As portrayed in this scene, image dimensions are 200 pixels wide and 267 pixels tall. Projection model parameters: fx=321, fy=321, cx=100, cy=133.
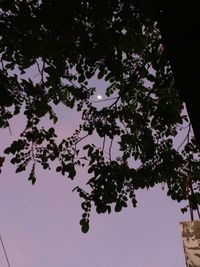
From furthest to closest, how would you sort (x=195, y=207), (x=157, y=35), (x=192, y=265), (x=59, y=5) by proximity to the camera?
(x=192, y=265)
(x=157, y=35)
(x=195, y=207)
(x=59, y=5)

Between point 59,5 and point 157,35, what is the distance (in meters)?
2.40

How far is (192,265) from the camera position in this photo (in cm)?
856

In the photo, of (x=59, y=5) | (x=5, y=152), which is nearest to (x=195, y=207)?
(x=5, y=152)

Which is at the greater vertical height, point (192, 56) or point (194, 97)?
point (192, 56)

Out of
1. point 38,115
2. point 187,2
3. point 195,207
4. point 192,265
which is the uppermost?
point 38,115

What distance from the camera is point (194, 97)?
67.3 inches

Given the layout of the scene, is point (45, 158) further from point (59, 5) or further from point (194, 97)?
point (194, 97)

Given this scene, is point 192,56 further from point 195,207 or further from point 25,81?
point 195,207

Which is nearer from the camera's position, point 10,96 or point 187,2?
point 187,2

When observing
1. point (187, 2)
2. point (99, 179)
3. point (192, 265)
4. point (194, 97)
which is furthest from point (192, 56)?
point (192, 265)

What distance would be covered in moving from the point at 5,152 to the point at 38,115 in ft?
2.53

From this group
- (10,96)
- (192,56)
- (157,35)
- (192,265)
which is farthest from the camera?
(192,265)

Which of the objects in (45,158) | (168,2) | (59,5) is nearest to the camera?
(168,2)

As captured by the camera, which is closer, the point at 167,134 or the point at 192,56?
the point at 192,56
